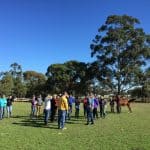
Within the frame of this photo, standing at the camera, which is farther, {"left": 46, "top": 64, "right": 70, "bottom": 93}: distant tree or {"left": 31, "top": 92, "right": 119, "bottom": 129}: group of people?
{"left": 46, "top": 64, "right": 70, "bottom": 93}: distant tree

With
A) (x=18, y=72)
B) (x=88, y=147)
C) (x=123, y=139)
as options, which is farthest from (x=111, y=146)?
(x=18, y=72)

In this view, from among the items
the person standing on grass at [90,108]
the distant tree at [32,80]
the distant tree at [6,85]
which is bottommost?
the person standing on grass at [90,108]

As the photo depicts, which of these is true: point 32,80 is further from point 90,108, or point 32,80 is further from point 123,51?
point 90,108

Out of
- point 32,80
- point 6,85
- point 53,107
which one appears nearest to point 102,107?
point 53,107

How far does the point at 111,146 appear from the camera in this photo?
54.2ft

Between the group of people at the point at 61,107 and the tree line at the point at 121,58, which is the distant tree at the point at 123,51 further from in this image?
the group of people at the point at 61,107

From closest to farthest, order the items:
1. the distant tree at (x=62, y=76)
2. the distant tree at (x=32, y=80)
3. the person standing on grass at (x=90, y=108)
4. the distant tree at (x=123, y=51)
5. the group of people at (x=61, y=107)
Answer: the group of people at (x=61, y=107), the person standing on grass at (x=90, y=108), the distant tree at (x=123, y=51), the distant tree at (x=62, y=76), the distant tree at (x=32, y=80)

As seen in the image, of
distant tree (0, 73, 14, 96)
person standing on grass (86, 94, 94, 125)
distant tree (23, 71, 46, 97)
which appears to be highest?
distant tree (23, 71, 46, 97)

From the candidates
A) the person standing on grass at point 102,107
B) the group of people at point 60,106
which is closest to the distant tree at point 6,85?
the group of people at point 60,106

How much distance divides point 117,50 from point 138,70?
4.90 metres

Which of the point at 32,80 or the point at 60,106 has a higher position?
the point at 32,80

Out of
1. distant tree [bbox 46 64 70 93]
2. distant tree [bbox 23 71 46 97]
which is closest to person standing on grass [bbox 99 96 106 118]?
distant tree [bbox 46 64 70 93]

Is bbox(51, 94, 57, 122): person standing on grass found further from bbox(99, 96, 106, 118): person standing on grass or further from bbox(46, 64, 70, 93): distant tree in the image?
bbox(46, 64, 70, 93): distant tree

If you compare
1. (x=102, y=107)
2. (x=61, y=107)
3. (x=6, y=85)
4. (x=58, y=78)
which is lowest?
(x=61, y=107)
